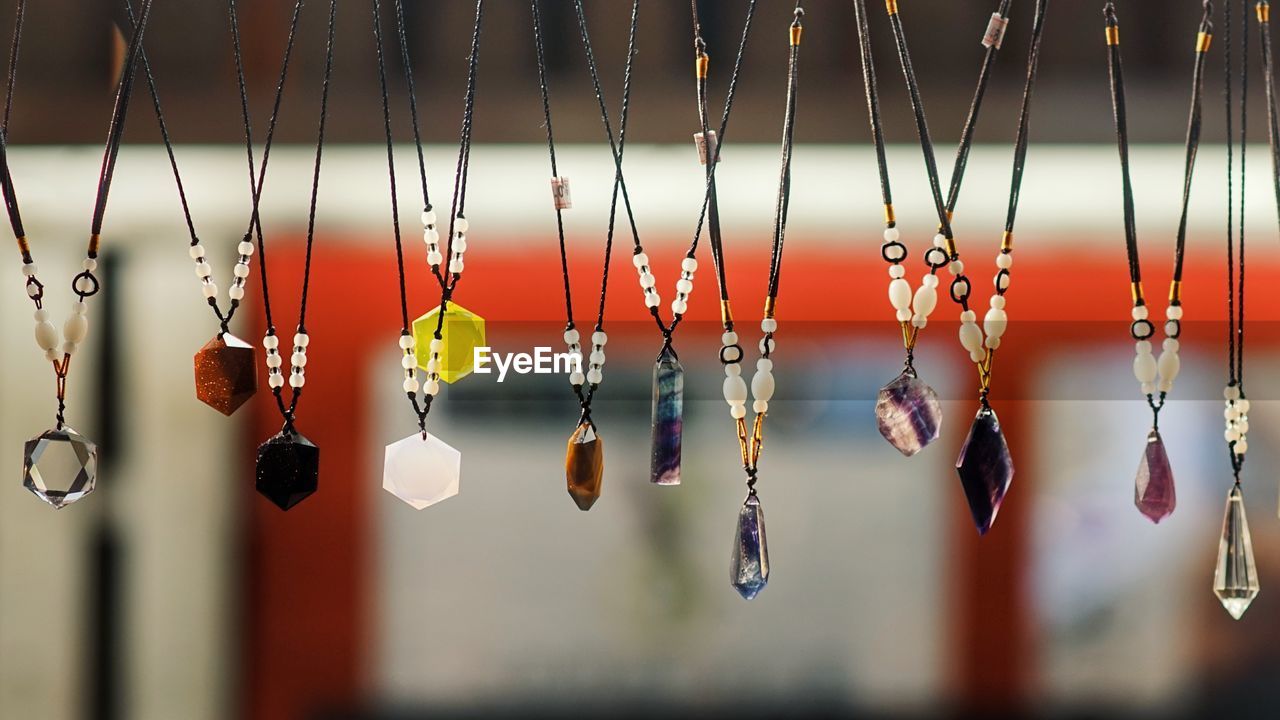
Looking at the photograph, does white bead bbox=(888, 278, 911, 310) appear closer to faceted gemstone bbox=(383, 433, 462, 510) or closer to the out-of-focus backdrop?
faceted gemstone bbox=(383, 433, 462, 510)

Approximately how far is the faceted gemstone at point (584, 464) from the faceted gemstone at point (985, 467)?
209mm

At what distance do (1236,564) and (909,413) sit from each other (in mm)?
220

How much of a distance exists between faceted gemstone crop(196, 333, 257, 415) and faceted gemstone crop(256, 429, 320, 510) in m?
0.04

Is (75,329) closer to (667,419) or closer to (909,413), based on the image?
(667,419)

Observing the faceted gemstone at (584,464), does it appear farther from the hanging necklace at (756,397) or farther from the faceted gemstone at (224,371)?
the faceted gemstone at (224,371)

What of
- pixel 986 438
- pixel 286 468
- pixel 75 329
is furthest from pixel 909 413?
pixel 75 329

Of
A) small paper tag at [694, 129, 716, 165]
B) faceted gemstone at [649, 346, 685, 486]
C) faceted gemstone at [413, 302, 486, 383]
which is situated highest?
small paper tag at [694, 129, 716, 165]

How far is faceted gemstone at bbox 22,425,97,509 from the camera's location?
585 mm

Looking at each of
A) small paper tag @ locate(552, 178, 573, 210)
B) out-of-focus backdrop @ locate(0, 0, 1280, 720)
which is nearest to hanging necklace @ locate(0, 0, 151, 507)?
small paper tag @ locate(552, 178, 573, 210)

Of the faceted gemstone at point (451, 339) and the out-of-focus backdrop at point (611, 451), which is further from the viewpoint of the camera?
the out-of-focus backdrop at point (611, 451)

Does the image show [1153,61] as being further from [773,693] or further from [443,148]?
[773,693]

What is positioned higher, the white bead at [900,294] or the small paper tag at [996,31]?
the small paper tag at [996,31]

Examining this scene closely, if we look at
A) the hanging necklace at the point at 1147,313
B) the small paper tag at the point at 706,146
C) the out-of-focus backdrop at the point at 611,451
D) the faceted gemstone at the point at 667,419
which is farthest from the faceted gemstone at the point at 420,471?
the out-of-focus backdrop at the point at 611,451

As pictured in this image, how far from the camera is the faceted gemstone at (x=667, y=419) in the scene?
588mm
